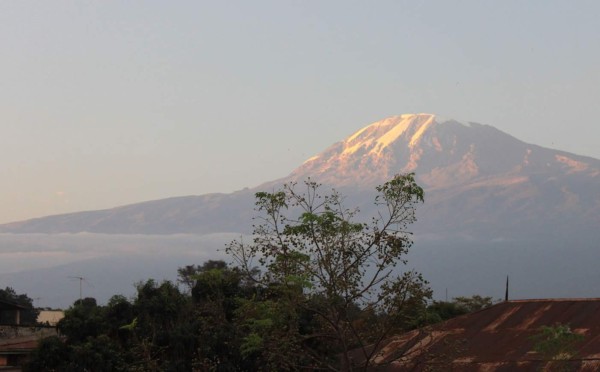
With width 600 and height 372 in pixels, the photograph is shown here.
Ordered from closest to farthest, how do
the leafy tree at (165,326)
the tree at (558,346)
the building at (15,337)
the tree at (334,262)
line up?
the tree at (334,262)
the tree at (558,346)
the leafy tree at (165,326)
the building at (15,337)

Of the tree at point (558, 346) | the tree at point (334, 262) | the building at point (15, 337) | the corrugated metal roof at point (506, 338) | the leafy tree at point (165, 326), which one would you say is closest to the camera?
the tree at point (334, 262)

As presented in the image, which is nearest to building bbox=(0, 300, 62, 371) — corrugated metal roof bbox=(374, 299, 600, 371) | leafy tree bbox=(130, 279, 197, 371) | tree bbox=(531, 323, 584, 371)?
leafy tree bbox=(130, 279, 197, 371)

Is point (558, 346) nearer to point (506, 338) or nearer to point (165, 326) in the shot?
point (506, 338)

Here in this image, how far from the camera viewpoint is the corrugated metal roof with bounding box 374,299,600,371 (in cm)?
4216

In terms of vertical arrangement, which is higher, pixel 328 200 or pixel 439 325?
pixel 328 200

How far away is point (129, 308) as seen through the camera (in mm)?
55000

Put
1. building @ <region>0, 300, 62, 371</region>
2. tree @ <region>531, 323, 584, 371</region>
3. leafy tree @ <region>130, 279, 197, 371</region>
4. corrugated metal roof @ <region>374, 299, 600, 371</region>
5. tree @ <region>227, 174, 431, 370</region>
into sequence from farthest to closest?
1. building @ <region>0, 300, 62, 371</region>
2. leafy tree @ <region>130, 279, 197, 371</region>
3. corrugated metal roof @ <region>374, 299, 600, 371</region>
4. tree @ <region>531, 323, 584, 371</region>
5. tree @ <region>227, 174, 431, 370</region>

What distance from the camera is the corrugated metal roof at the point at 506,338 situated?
42.2 meters

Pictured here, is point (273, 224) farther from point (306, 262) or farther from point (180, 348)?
point (180, 348)

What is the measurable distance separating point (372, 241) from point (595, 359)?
414 inches

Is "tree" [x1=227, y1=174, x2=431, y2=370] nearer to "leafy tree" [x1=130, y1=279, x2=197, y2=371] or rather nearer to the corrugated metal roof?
the corrugated metal roof

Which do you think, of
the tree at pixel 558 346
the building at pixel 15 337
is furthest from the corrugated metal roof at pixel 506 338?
the building at pixel 15 337

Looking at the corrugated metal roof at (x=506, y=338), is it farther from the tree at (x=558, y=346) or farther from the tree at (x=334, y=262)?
the tree at (x=334, y=262)

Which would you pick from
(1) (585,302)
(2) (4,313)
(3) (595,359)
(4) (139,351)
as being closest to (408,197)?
(3) (595,359)
